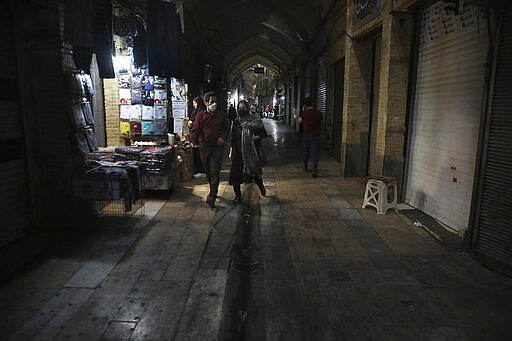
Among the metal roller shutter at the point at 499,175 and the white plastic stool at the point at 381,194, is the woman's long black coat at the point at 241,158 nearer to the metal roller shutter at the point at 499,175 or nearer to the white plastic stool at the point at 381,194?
the white plastic stool at the point at 381,194

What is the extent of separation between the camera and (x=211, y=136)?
6742mm

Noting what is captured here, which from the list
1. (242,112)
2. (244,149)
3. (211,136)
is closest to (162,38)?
(242,112)

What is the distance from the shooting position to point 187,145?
29.6 feet

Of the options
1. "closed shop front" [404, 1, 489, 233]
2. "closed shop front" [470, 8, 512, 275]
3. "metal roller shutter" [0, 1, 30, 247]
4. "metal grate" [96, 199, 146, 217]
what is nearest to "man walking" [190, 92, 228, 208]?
"metal grate" [96, 199, 146, 217]

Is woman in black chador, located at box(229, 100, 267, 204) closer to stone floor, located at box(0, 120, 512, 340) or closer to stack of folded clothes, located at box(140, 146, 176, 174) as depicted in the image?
stone floor, located at box(0, 120, 512, 340)

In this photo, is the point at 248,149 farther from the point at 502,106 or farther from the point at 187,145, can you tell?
the point at 502,106

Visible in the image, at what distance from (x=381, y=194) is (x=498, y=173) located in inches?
86.4

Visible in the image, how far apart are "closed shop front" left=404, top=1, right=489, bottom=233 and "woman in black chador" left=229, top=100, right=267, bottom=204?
117 inches

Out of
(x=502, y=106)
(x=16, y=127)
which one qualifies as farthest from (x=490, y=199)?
(x=16, y=127)

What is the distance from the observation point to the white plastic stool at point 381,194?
651cm

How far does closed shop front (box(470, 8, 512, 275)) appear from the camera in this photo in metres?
4.31

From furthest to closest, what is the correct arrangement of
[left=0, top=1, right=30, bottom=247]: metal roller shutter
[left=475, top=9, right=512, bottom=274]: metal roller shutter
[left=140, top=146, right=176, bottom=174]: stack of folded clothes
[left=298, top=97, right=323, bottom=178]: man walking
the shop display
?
[left=298, top=97, right=323, bottom=178]: man walking → the shop display → [left=140, top=146, right=176, bottom=174]: stack of folded clothes → [left=0, top=1, right=30, bottom=247]: metal roller shutter → [left=475, top=9, right=512, bottom=274]: metal roller shutter

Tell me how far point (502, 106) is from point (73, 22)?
217 inches

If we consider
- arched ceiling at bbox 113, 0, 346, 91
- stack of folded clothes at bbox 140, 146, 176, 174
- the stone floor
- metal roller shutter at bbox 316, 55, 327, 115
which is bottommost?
the stone floor
